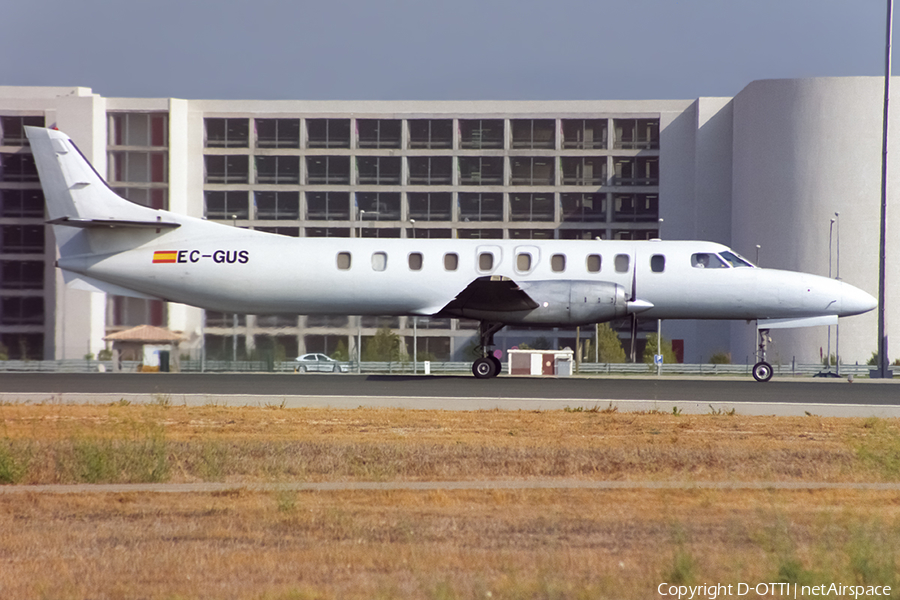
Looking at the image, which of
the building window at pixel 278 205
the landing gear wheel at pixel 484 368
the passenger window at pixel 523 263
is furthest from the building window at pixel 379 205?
the passenger window at pixel 523 263

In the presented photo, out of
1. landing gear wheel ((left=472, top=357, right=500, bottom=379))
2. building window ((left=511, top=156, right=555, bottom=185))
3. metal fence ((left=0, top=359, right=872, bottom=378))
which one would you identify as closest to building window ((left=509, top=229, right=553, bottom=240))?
building window ((left=511, top=156, right=555, bottom=185))

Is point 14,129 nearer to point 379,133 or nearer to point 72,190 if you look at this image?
point 379,133

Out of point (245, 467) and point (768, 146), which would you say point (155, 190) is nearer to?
point (768, 146)

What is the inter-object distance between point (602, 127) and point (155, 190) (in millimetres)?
37548

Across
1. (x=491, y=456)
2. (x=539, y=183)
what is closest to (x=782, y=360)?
(x=539, y=183)

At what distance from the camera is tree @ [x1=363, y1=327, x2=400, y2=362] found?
174 feet

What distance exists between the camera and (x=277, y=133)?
239 ft

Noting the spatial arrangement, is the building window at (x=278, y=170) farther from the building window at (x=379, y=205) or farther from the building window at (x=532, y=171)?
the building window at (x=532, y=171)

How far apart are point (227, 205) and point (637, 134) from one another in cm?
3532

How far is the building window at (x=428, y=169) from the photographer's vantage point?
73000 mm

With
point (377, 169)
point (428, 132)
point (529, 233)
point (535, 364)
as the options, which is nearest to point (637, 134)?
point (529, 233)

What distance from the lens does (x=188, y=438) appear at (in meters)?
13.4

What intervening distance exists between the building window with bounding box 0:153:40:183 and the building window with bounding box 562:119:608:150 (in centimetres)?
4351

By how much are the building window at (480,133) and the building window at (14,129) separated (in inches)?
1353
